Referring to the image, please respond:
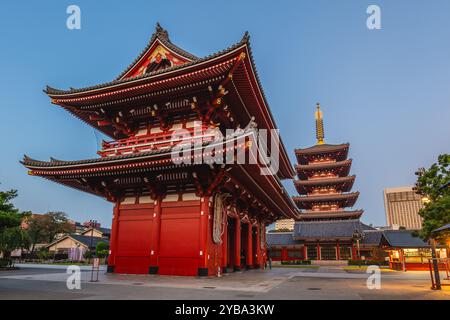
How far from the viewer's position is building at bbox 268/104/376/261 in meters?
52.8

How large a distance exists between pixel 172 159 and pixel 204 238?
5018 mm

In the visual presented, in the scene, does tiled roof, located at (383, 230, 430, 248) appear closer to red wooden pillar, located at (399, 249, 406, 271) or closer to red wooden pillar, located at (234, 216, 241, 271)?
red wooden pillar, located at (399, 249, 406, 271)

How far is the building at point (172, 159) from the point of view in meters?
17.2

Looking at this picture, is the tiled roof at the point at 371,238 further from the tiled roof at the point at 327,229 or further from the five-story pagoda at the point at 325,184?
the five-story pagoda at the point at 325,184

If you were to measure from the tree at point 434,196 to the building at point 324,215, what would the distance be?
2529 cm

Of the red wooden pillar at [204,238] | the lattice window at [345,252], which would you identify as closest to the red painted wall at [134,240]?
Answer: the red wooden pillar at [204,238]

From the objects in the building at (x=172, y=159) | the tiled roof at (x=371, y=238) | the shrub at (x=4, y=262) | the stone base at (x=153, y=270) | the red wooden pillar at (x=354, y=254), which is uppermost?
the building at (x=172, y=159)

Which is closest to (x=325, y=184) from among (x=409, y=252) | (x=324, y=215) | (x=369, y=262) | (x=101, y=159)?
(x=324, y=215)

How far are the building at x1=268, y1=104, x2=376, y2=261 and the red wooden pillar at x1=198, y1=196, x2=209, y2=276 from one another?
40.1 m

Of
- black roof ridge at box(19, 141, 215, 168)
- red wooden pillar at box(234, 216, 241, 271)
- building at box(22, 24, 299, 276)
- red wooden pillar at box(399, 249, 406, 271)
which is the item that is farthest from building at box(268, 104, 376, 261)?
black roof ridge at box(19, 141, 215, 168)

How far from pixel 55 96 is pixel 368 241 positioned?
171 ft

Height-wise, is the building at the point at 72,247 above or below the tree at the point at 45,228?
below

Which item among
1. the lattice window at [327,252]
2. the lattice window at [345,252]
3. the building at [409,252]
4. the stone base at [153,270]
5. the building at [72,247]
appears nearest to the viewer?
the stone base at [153,270]
